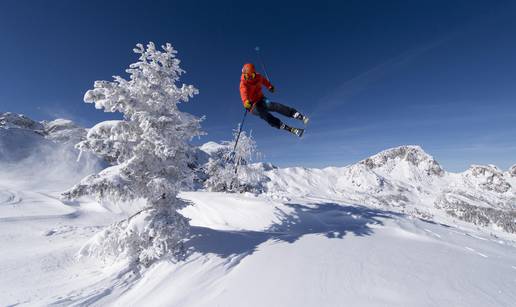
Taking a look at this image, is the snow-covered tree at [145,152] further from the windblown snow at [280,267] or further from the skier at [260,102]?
the skier at [260,102]

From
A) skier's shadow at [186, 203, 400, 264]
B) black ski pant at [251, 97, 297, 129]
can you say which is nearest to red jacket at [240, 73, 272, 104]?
black ski pant at [251, 97, 297, 129]

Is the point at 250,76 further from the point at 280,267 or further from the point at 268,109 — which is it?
the point at 280,267

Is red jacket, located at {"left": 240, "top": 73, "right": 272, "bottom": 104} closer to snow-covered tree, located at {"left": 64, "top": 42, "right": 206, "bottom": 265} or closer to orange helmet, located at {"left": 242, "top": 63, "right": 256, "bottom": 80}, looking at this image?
orange helmet, located at {"left": 242, "top": 63, "right": 256, "bottom": 80}

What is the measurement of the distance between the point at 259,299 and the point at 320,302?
A: 1.47 m

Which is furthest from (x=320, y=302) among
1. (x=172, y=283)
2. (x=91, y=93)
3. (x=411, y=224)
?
(x=411, y=224)

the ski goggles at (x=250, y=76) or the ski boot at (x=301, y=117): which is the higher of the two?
the ski goggles at (x=250, y=76)

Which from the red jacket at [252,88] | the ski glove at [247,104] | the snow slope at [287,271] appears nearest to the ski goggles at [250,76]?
the red jacket at [252,88]

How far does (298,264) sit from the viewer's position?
752 cm

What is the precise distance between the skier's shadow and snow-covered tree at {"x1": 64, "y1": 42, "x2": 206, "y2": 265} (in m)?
1.54

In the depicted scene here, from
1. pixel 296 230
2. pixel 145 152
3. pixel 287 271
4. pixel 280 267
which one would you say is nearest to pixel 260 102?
pixel 145 152

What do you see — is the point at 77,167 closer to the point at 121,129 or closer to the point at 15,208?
the point at 15,208

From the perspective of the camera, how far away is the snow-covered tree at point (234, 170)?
2494 centimetres

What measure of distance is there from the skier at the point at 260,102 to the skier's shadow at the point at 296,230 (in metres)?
5.14

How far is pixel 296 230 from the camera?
12766 mm
